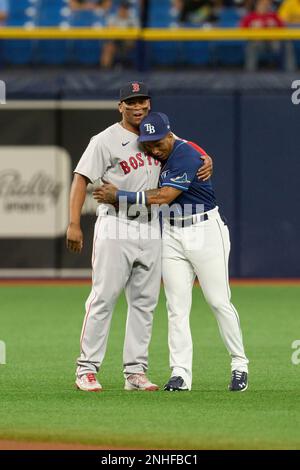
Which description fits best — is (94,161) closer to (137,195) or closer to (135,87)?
(137,195)

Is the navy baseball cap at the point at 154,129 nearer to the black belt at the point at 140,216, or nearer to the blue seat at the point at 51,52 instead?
the black belt at the point at 140,216

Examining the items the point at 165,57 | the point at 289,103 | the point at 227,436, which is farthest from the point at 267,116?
the point at 227,436

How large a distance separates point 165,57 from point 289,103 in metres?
2.09

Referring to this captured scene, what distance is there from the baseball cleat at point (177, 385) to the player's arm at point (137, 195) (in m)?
1.23

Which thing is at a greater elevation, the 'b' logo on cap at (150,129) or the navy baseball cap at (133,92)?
the navy baseball cap at (133,92)

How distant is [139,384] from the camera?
27.9ft

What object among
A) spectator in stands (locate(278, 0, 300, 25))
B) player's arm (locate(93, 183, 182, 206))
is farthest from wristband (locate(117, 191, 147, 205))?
spectator in stands (locate(278, 0, 300, 25))

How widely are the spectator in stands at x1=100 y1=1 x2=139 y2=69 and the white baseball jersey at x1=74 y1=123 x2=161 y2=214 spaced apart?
9330 millimetres

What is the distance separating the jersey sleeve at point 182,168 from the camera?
8203 mm

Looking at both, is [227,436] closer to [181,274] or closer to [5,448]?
[5,448]

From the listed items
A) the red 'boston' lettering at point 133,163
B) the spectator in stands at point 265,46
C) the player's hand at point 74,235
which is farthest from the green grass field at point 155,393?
the spectator in stands at point 265,46

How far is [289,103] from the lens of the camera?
669 inches

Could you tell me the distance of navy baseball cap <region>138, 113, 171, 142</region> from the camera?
807 cm

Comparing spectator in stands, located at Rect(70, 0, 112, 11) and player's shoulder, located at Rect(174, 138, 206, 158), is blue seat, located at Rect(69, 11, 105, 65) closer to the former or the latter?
spectator in stands, located at Rect(70, 0, 112, 11)
